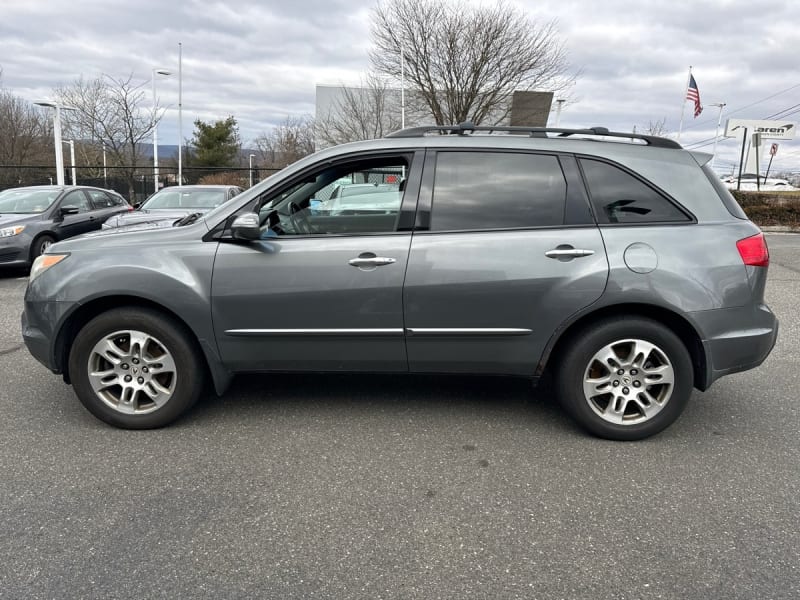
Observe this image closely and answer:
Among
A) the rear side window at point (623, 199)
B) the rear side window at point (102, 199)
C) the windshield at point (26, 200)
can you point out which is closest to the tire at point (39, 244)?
the windshield at point (26, 200)

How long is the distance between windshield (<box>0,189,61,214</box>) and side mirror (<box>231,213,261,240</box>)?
7.99 m

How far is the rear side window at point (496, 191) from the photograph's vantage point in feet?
11.0

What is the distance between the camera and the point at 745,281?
10.8ft

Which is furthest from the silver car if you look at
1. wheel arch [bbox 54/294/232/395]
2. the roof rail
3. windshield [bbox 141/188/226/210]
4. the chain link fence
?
the chain link fence

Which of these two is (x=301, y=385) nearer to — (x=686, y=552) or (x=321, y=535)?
(x=321, y=535)

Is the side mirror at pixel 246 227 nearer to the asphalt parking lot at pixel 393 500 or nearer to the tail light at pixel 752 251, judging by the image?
the asphalt parking lot at pixel 393 500

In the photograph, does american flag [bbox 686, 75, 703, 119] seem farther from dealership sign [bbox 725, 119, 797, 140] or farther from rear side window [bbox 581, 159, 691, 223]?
rear side window [bbox 581, 159, 691, 223]

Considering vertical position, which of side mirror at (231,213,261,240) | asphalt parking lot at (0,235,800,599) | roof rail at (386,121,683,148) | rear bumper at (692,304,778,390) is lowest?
asphalt parking lot at (0,235,800,599)

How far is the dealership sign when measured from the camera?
3019 cm

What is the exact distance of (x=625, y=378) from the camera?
336 centimetres

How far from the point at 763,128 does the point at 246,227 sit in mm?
37448

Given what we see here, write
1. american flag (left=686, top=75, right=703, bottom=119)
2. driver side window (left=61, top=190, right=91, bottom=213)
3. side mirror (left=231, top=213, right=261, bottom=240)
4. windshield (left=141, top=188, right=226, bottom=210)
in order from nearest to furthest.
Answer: side mirror (left=231, top=213, right=261, bottom=240) → driver side window (left=61, top=190, right=91, bottom=213) → windshield (left=141, top=188, right=226, bottom=210) → american flag (left=686, top=75, right=703, bottom=119)

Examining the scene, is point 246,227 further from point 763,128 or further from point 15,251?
point 763,128

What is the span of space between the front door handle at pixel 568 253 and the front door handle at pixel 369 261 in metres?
0.88
